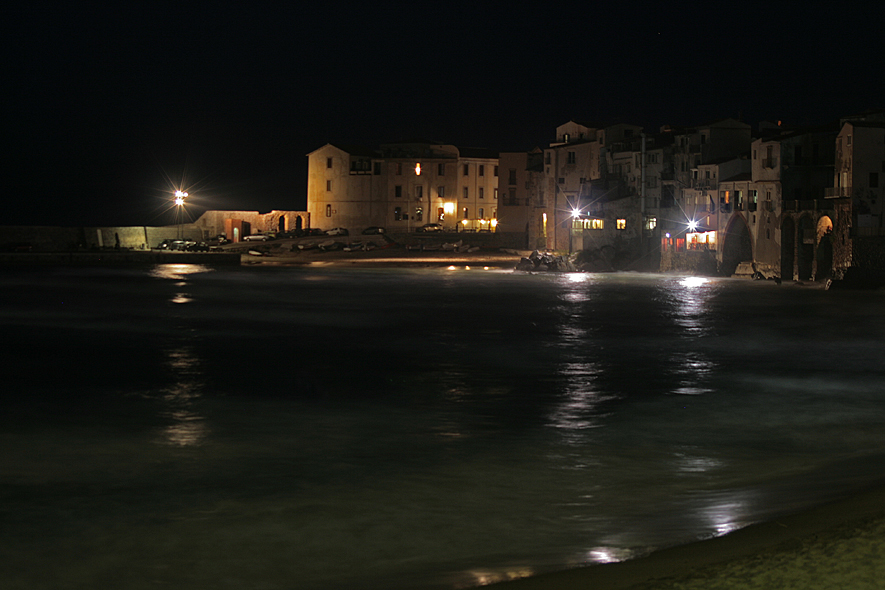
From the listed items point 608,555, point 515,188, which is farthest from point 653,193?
point 608,555

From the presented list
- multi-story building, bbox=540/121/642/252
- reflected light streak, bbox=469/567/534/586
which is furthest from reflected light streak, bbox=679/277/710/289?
reflected light streak, bbox=469/567/534/586

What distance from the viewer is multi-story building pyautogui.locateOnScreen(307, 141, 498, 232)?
9462cm

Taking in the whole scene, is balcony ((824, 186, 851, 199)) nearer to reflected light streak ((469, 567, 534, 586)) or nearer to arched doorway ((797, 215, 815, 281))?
arched doorway ((797, 215, 815, 281))

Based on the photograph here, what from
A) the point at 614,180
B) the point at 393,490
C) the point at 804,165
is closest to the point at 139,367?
the point at 393,490

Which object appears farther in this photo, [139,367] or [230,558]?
[139,367]

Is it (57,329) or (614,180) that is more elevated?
(614,180)

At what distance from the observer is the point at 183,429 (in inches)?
599

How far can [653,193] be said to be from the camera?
2847 inches

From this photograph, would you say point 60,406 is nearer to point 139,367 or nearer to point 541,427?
point 139,367

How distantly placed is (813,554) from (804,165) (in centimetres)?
5293

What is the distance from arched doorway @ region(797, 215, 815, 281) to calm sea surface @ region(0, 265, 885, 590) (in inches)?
905

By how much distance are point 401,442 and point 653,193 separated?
6123 cm

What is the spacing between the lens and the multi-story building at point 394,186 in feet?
310

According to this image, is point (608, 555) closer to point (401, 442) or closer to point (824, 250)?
point (401, 442)
